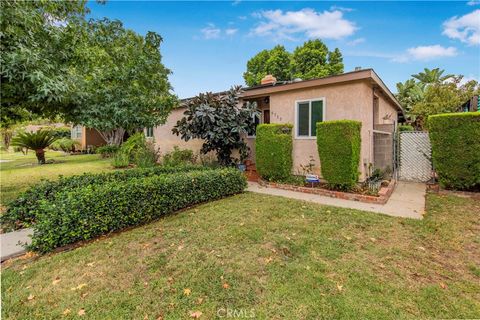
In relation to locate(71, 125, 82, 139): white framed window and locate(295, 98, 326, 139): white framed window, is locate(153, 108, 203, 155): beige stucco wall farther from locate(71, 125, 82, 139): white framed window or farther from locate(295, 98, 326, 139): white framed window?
locate(71, 125, 82, 139): white framed window

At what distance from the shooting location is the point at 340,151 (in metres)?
6.47

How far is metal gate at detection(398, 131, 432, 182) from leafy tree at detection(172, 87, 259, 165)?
5.63 metres

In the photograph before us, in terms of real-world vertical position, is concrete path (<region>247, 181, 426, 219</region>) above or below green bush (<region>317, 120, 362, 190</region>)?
below

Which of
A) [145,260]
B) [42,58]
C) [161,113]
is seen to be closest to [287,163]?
[161,113]

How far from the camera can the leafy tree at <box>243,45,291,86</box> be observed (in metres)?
30.1

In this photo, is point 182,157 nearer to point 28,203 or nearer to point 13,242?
point 28,203

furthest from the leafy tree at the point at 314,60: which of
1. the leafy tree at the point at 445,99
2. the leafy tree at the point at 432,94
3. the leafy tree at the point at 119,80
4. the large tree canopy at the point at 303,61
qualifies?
the leafy tree at the point at 119,80

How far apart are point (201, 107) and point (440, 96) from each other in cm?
1917

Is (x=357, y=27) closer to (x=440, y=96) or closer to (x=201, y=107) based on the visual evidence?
(x=201, y=107)

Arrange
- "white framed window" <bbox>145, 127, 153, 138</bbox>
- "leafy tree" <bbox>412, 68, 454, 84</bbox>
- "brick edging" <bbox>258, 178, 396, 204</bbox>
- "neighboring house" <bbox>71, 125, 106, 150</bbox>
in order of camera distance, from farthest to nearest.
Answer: "leafy tree" <bbox>412, 68, 454, 84</bbox> < "neighboring house" <bbox>71, 125, 106, 150</bbox> < "white framed window" <bbox>145, 127, 153, 138</bbox> < "brick edging" <bbox>258, 178, 396, 204</bbox>

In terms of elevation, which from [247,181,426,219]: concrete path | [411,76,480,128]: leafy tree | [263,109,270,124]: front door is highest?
[411,76,480,128]: leafy tree

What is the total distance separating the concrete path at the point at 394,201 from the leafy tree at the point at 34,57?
573 centimetres

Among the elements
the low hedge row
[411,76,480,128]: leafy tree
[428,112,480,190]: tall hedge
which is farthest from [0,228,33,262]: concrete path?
[411,76,480,128]: leafy tree

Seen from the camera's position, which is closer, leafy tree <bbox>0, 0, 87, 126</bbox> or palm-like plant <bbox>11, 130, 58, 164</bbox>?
leafy tree <bbox>0, 0, 87, 126</bbox>
